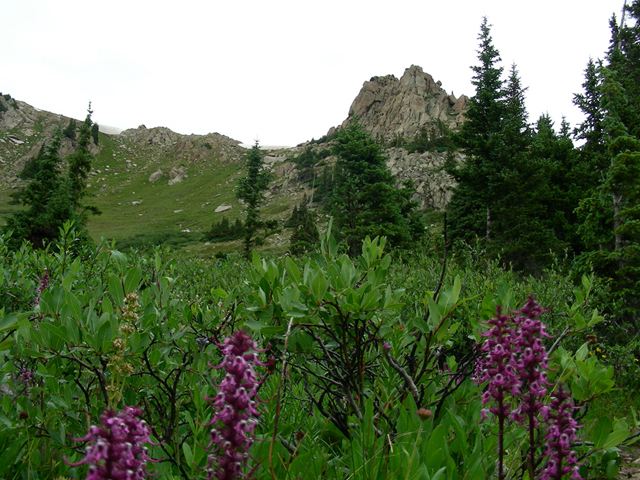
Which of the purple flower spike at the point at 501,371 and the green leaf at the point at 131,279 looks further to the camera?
the green leaf at the point at 131,279

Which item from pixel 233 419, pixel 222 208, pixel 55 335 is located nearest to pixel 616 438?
pixel 233 419

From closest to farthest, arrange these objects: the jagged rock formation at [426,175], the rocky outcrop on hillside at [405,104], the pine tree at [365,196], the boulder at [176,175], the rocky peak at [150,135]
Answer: the pine tree at [365,196]
the jagged rock formation at [426,175]
the rocky outcrop on hillside at [405,104]
the boulder at [176,175]
the rocky peak at [150,135]

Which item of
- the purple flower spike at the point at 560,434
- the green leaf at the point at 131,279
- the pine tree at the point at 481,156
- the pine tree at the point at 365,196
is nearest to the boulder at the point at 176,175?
the pine tree at the point at 365,196

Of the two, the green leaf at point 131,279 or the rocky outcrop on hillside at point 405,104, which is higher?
the rocky outcrop on hillside at point 405,104

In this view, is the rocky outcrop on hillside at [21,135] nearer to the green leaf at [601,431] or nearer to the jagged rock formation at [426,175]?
the jagged rock formation at [426,175]

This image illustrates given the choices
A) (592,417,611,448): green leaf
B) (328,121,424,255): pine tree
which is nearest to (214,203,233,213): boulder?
(328,121,424,255): pine tree

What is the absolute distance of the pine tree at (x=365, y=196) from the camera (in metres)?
26.6

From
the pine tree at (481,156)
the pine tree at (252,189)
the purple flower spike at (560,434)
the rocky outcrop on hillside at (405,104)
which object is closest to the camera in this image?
the purple flower spike at (560,434)

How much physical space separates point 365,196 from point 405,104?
10428 centimetres

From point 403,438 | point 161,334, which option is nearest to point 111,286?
point 161,334

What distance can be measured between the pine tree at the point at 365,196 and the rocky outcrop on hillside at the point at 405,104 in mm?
87080

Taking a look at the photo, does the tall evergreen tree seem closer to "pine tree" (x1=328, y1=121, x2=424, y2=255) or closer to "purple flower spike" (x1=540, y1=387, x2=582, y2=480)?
"purple flower spike" (x1=540, y1=387, x2=582, y2=480)

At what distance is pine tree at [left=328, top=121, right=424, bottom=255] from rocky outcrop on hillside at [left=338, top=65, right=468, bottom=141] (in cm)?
8708

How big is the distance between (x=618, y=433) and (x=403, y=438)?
2.58ft
